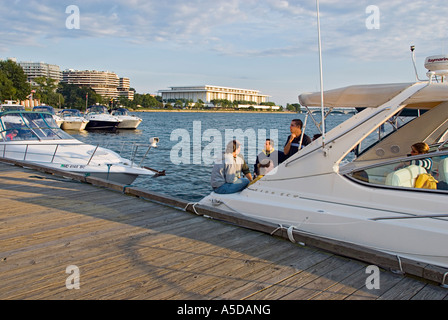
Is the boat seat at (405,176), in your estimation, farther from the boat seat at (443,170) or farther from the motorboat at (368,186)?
the boat seat at (443,170)

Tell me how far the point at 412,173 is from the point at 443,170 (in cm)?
35

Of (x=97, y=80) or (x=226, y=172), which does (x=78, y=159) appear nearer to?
(x=226, y=172)

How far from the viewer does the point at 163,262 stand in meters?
4.46

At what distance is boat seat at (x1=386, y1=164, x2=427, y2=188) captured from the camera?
16.0 ft

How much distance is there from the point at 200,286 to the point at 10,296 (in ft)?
5.97

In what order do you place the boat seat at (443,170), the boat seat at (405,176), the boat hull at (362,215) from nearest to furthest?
the boat hull at (362,215) → the boat seat at (443,170) → the boat seat at (405,176)

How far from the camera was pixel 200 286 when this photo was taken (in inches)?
153

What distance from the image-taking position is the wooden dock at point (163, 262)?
3.76 metres

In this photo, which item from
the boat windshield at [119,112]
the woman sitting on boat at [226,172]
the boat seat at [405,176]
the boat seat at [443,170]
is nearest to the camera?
the boat seat at [443,170]

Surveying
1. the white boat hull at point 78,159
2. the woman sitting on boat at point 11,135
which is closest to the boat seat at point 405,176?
the white boat hull at point 78,159

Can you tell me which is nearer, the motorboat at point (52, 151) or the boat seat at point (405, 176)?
the boat seat at point (405, 176)

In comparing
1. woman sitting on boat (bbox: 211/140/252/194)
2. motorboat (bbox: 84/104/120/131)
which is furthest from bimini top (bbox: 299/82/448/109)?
motorboat (bbox: 84/104/120/131)

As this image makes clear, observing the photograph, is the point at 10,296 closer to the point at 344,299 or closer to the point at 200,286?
the point at 200,286

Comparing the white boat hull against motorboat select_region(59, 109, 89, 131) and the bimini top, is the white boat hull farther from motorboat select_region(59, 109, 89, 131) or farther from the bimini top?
motorboat select_region(59, 109, 89, 131)
